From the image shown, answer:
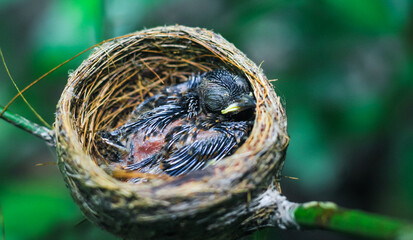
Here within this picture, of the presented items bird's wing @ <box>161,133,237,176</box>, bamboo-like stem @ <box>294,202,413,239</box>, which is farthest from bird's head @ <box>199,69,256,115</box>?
bamboo-like stem @ <box>294,202,413,239</box>

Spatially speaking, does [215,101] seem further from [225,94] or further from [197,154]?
[197,154]

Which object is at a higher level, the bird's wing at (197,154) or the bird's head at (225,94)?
the bird's head at (225,94)

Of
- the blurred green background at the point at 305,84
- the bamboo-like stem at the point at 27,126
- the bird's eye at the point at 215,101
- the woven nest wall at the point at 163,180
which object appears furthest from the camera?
the blurred green background at the point at 305,84

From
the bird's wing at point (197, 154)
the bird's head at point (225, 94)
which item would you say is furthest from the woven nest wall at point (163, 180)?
the bird's wing at point (197, 154)

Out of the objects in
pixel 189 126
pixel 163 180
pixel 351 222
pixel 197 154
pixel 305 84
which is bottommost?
pixel 351 222

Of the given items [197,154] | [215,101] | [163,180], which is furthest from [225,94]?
[163,180]

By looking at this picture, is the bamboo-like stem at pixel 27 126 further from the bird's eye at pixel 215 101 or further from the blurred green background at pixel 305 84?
the bird's eye at pixel 215 101
